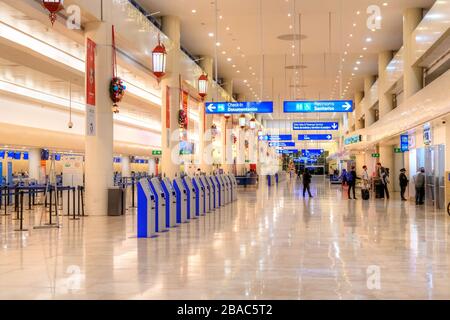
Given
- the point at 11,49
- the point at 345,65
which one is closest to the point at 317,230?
the point at 11,49

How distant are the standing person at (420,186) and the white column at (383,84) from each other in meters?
8.98

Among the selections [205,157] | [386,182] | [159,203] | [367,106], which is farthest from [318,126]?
[159,203]

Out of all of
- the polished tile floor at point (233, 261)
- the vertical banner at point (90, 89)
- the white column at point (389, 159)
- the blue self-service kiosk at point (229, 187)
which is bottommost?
the polished tile floor at point (233, 261)

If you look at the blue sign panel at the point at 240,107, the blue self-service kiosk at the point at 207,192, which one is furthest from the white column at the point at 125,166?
the blue self-service kiosk at the point at 207,192

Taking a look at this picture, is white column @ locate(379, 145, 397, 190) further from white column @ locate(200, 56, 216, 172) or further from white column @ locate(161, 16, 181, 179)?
white column @ locate(161, 16, 181, 179)

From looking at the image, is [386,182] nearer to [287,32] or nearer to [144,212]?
[287,32]

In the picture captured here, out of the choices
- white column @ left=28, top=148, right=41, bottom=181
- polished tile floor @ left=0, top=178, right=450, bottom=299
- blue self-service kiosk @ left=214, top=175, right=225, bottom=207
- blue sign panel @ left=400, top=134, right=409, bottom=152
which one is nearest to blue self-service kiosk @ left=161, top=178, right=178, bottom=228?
polished tile floor @ left=0, top=178, right=450, bottom=299

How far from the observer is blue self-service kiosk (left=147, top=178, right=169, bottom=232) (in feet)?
34.7

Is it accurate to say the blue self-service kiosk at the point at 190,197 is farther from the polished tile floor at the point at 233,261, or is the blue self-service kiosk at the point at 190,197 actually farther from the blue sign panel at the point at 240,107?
the blue sign panel at the point at 240,107

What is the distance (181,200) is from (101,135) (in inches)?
146

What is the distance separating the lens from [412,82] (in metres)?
20.5

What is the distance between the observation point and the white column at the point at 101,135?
14562 millimetres

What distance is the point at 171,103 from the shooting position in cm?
2128

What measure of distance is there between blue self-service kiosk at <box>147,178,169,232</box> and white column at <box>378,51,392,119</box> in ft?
61.7
